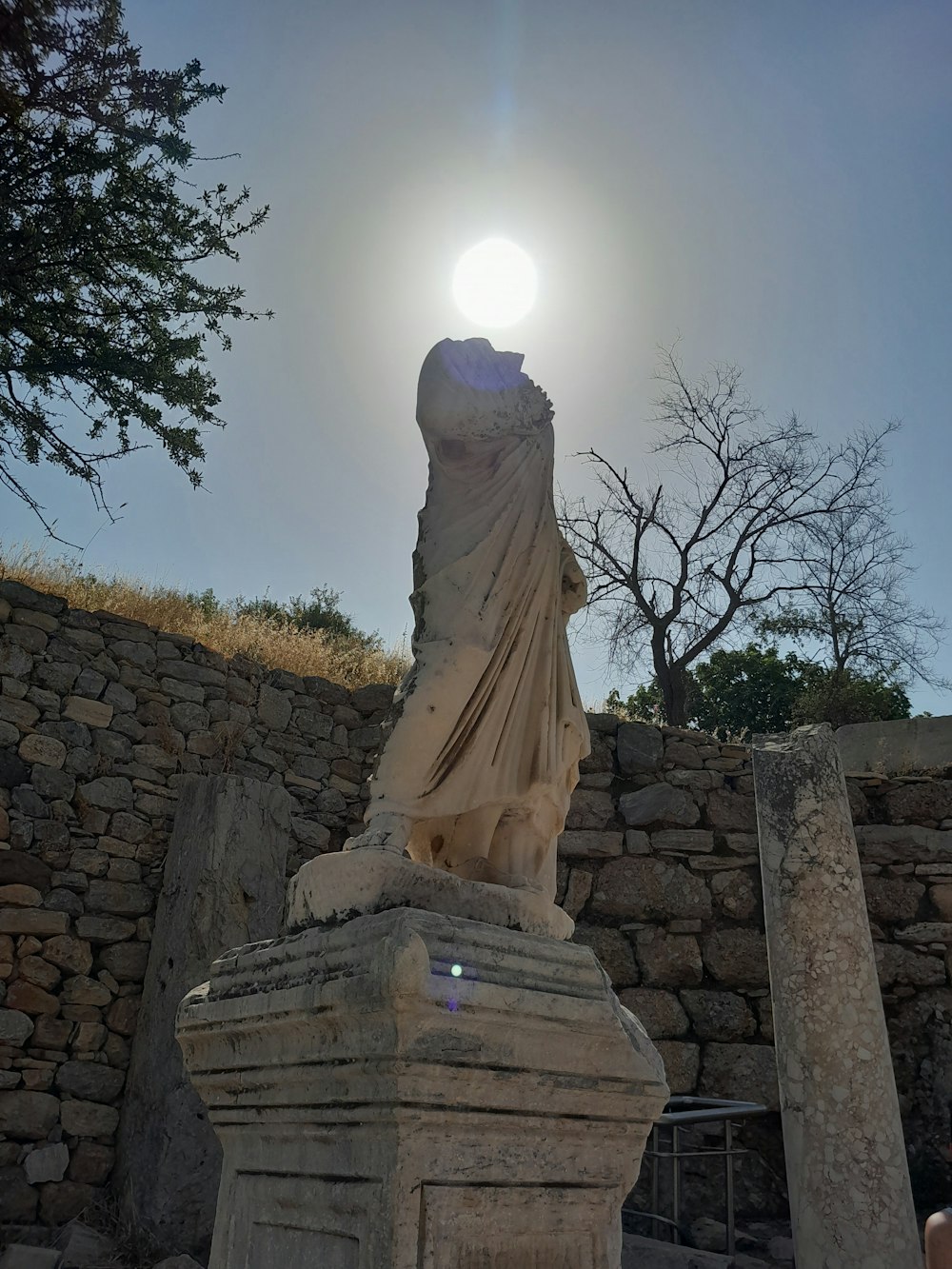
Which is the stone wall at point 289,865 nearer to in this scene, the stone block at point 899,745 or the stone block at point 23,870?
the stone block at point 23,870

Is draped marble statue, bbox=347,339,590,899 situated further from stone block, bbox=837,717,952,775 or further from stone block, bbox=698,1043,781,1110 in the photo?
stone block, bbox=837,717,952,775

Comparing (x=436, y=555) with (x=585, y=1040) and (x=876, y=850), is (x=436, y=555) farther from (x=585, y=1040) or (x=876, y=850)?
(x=876, y=850)

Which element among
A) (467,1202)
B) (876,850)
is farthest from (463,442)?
(876,850)

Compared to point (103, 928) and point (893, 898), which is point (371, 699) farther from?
point (893, 898)

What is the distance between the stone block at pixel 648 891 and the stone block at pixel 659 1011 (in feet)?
1.87

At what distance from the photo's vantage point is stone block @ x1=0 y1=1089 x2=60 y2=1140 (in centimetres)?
562

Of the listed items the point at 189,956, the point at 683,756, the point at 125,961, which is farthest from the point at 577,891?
the point at 125,961

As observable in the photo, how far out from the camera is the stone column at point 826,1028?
16.5 feet

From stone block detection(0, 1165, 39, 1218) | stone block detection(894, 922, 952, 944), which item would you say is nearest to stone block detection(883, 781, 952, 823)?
stone block detection(894, 922, 952, 944)

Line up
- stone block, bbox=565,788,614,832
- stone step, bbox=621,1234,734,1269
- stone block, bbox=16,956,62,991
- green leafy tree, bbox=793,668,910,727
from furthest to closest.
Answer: green leafy tree, bbox=793,668,910,727 → stone block, bbox=565,788,614,832 → stone block, bbox=16,956,62,991 → stone step, bbox=621,1234,734,1269

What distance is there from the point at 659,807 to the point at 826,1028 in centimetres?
258

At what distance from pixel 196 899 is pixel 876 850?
5034 mm

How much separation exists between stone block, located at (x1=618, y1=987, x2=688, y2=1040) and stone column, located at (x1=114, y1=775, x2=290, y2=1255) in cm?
267

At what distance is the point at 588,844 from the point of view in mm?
7758
